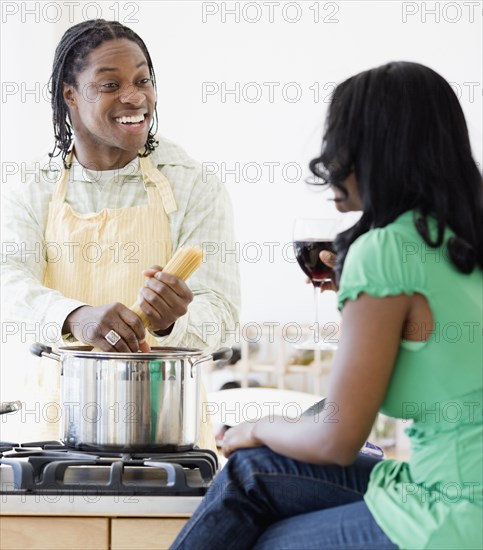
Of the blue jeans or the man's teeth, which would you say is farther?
the man's teeth

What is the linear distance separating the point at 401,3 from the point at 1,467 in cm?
377

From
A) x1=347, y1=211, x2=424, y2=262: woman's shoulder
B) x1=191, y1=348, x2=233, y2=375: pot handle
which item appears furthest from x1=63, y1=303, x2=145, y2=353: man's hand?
x1=347, y1=211, x2=424, y2=262: woman's shoulder

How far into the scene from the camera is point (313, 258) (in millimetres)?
1701

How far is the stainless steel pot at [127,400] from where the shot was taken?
134 cm

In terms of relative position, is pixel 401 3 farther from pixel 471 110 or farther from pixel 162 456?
pixel 162 456

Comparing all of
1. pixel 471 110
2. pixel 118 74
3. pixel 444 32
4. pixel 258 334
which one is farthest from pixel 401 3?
pixel 118 74

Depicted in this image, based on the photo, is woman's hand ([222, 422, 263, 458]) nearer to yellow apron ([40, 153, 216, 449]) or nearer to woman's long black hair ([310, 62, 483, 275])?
woman's long black hair ([310, 62, 483, 275])

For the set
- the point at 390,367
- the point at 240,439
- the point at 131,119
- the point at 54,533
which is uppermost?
the point at 131,119

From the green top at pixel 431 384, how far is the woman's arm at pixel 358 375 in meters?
A: 0.02

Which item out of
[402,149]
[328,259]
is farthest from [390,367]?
[328,259]

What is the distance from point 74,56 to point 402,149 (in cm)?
107

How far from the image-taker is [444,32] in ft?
14.7

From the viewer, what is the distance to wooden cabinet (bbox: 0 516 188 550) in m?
1.23

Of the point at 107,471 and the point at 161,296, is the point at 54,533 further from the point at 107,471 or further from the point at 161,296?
the point at 161,296
